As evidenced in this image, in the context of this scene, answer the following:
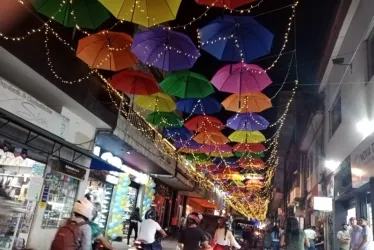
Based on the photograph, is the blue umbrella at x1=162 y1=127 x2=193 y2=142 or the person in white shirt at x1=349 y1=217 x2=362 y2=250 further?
the blue umbrella at x1=162 y1=127 x2=193 y2=142

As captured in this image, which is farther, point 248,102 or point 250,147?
point 250,147

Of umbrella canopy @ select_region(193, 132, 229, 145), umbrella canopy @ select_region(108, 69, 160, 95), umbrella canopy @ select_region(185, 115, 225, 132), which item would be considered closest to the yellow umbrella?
umbrella canopy @ select_region(108, 69, 160, 95)

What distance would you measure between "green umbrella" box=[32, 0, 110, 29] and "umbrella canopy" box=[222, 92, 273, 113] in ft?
17.7

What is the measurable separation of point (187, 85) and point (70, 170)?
5092mm

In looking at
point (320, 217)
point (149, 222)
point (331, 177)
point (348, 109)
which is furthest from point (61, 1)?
point (320, 217)

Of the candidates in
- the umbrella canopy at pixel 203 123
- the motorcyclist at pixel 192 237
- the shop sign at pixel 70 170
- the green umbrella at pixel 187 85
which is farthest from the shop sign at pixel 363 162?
the shop sign at pixel 70 170

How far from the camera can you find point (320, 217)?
1828 centimetres

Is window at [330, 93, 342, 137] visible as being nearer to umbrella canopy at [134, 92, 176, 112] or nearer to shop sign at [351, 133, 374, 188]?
shop sign at [351, 133, 374, 188]

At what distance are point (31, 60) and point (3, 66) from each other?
29.9 inches

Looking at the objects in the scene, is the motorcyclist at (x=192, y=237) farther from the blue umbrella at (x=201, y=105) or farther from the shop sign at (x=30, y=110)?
the blue umbrella at (x=201, y=105)

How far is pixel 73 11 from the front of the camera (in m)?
8.18

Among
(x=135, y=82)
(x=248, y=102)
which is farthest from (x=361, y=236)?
(x=135, y=82)

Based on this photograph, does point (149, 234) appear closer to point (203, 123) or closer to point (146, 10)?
point (146, 10)

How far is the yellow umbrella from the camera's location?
7227mm
